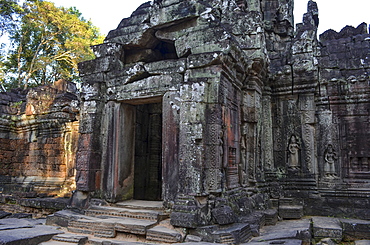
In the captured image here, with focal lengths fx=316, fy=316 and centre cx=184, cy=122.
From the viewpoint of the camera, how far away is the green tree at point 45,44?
22047 mm

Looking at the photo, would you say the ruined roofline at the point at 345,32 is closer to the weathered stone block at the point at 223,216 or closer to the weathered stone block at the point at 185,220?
the weathered stone block at the point at 223,216

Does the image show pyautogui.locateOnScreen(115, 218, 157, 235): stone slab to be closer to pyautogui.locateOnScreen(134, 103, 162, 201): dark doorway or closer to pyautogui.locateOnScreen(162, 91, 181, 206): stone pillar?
pyautogui.locateOnScreen(162, 91, 181, 206): stone pillar

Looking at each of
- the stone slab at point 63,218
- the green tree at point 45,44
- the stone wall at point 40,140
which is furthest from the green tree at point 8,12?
the stone slab at point 63,218

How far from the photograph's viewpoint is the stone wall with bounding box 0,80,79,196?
32.7 ft

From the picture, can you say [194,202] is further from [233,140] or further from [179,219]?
[233,140]

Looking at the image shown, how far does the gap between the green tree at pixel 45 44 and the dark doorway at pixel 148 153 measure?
52.0 feet

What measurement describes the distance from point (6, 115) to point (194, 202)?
922 centimetres

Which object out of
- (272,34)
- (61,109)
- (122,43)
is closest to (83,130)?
(122,43)

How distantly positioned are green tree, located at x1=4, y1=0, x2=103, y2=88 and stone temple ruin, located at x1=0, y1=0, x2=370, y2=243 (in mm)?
16475

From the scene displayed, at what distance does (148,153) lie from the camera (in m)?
9.19

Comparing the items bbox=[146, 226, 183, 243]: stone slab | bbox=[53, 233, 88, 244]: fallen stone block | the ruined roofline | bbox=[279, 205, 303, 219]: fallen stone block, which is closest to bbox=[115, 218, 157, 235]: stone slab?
bbox=[146, 226, 183, 243]: stone slab

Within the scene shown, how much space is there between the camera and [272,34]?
9250 mm

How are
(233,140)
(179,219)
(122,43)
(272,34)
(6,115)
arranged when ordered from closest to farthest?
(179,219)
(233,140)
(122,43)
(272,34)
(6,115)

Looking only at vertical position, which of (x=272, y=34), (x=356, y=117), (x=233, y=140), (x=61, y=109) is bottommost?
(x=233, y=140)
